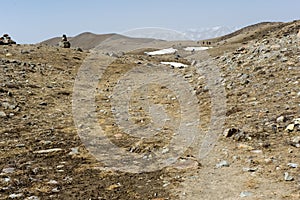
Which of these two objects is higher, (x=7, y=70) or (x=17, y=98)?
(x=7, y=70)

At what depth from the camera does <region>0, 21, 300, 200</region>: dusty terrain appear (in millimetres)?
6160

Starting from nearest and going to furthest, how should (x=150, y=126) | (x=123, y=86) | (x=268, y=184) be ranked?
1. (x=268, y=184)
2. (x=150, y=126)
3. (x=123, y=86)

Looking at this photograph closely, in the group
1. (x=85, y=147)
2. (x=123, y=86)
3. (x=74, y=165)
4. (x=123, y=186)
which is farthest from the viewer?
(x=123, y=86)

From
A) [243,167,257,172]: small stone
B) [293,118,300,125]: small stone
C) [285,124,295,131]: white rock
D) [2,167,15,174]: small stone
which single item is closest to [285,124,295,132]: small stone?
[285,124,295,131]: white rock

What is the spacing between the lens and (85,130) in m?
10.3

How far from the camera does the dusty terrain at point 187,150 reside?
6160 millimetres

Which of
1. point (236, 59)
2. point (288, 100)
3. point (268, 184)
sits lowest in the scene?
point (268, 184)

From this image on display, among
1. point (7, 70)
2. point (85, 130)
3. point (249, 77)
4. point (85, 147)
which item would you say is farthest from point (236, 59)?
point (7, 70)

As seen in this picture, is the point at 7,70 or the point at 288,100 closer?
the point at 288,100

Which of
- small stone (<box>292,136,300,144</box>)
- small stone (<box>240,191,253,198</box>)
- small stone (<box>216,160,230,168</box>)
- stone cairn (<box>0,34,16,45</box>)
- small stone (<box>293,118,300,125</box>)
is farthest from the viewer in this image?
stone cairn (<box>0,34,16,45</box>)

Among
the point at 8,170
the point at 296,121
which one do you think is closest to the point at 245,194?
the point at 296,121

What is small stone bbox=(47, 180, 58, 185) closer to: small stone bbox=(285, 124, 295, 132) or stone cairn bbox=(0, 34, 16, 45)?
small stone bbox=(285, 124, 295, 132)

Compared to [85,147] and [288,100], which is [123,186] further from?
[288,100]

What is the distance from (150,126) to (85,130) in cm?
189
